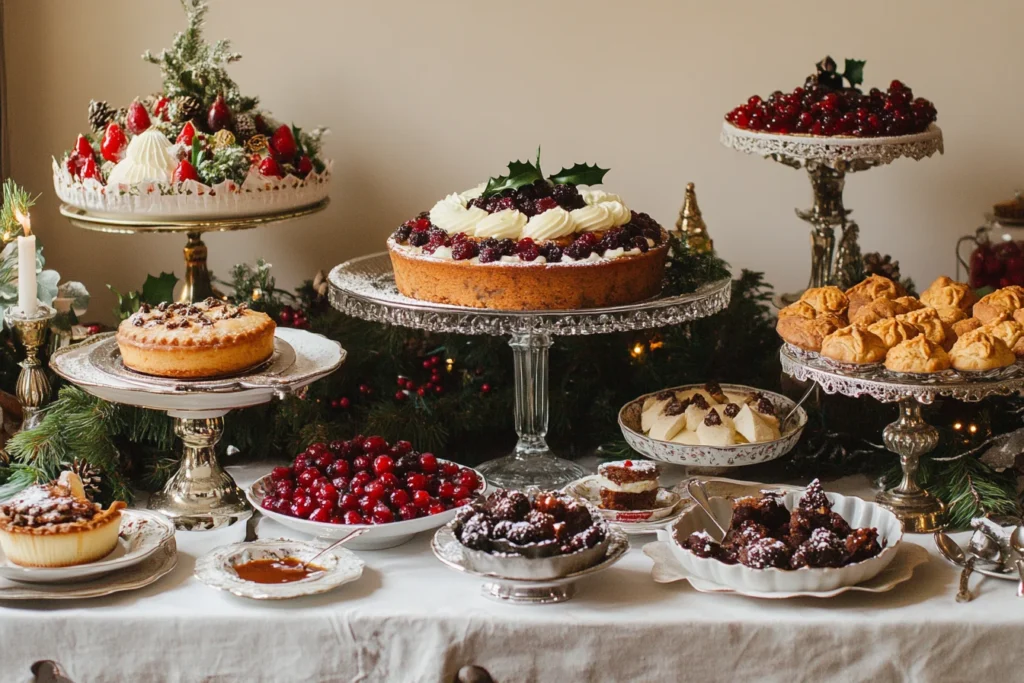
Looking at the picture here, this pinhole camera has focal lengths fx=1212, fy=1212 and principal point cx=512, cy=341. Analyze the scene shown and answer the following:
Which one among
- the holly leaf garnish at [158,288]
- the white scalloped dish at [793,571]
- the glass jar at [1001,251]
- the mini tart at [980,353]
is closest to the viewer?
the white scalloped dish at [793,571]

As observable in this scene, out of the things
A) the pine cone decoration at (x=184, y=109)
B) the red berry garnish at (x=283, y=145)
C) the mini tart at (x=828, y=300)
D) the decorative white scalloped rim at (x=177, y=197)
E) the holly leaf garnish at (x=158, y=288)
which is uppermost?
the pine cone decoration at (x=184, y=109)

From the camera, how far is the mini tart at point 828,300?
1833 millimetres

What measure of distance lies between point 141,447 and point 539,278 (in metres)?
0.73

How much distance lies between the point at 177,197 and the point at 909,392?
1248 mm

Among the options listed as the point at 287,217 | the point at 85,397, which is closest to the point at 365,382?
the point at 287,217

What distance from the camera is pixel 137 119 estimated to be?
224 cm

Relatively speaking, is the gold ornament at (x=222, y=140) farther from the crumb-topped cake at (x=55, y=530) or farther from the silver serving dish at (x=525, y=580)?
the silver serving dish at (x=525, y=580)

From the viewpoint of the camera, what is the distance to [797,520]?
60.8 inches

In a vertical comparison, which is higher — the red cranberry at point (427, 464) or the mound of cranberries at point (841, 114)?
the mound of cranberries at point (841, 114)

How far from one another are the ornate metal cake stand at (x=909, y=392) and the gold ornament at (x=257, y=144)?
104cm

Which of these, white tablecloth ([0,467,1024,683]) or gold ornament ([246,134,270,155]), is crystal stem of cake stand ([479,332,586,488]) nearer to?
white tablecloth ([0,467,1024,683])

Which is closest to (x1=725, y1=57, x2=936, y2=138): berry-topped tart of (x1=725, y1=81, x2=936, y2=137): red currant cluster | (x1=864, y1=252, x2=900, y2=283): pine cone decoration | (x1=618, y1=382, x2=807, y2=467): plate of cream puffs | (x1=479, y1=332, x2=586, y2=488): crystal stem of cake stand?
(x1=725, y1=81, x2=936, y2=137): red currant cluster

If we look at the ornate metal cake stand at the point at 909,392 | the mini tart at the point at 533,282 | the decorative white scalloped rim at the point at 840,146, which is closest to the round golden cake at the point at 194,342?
the mini tart at the point at 533,282

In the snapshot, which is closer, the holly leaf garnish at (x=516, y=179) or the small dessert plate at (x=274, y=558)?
the small dessert plate at (x=274, y=558)
